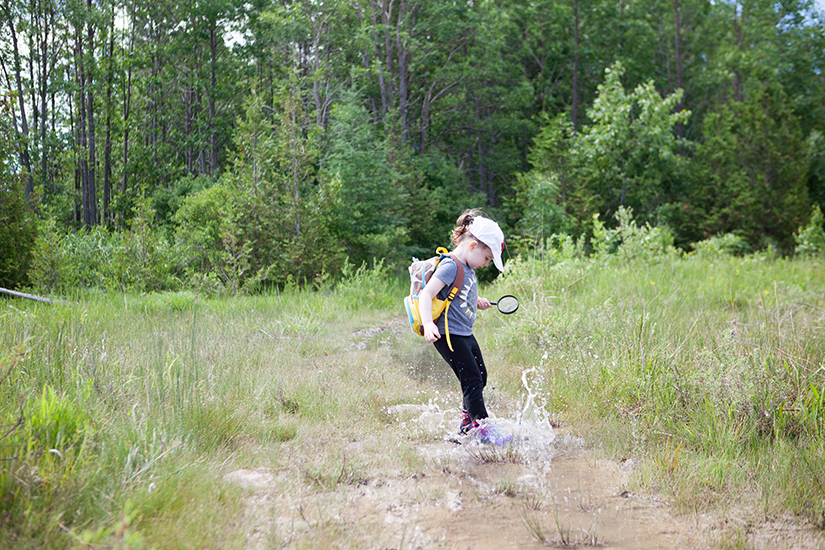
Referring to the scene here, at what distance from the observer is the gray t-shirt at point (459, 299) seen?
4203mm

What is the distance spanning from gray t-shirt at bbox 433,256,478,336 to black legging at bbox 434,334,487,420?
0.08 metres

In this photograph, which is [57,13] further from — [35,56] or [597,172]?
[597,172]

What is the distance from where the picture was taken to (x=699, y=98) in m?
34.5

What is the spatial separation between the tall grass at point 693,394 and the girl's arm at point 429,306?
1.50m

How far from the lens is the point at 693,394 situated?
4281mm

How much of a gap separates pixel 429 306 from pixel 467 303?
0.44 m

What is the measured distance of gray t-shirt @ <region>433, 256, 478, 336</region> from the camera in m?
4.20

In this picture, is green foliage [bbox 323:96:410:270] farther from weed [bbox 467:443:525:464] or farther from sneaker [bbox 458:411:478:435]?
weed [bbox 467:443:525:464]

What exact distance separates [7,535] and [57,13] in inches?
1034

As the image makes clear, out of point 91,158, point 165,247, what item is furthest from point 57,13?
point 165,247

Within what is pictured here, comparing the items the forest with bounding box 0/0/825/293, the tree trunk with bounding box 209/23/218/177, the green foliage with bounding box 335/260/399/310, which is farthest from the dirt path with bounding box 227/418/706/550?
the tree trunk with bounding box 209/23/218/177

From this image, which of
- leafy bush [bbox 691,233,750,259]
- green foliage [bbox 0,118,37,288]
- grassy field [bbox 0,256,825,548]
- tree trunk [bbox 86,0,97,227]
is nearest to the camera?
grassy field [bbox 0,256,825,548]

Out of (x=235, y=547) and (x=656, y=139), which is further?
(x=656, y=139)

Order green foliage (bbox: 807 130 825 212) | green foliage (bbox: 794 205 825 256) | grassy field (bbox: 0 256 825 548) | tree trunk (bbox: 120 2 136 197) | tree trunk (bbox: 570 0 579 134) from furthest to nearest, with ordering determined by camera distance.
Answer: tree trunk (bbox: 570 0 579 134) < green foliage (bbox: 807 130 825 212) < tree trunk (bbox: 120 2 136 197) < green foliage (bbox: 794 205 825 256) < grassy field (bbox: 0 256 825 548)
